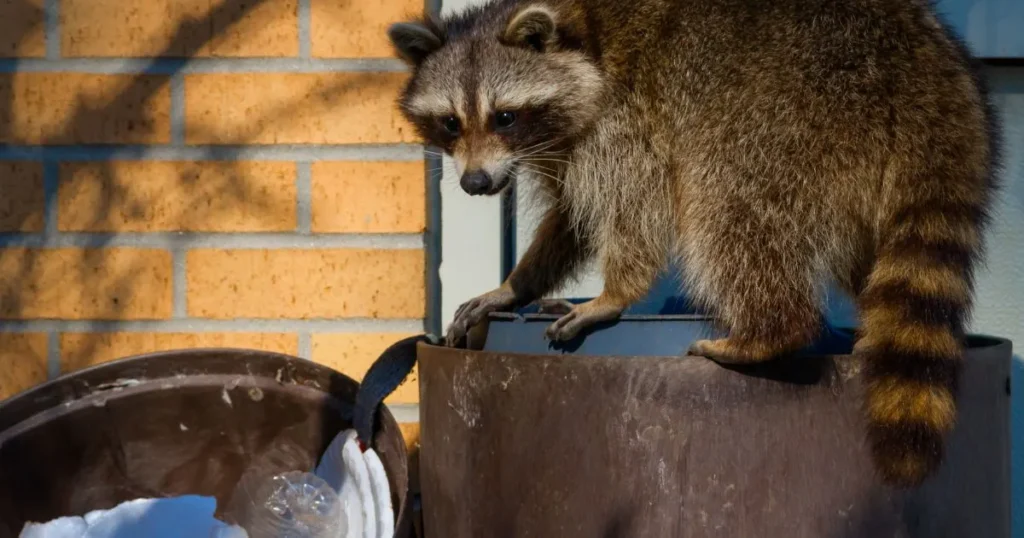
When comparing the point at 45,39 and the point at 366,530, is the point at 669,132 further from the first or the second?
the point at 45,39

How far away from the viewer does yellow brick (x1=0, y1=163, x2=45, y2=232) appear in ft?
6.94

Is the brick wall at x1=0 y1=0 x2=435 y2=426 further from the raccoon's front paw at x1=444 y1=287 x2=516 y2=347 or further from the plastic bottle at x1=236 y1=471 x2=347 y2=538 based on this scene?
the plastic bottle at x1=236 y1=471 x2=347 y2=538

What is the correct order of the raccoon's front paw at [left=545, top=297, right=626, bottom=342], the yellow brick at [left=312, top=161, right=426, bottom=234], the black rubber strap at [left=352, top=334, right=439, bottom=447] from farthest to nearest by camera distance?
1. the yellow brick at [left=312, top=161, right=426, bottom=234]
2. the black rubber strap at [left=352, top=334, right=439, bottom=447]
3. the raccoon's front paw at [left=545, top=297, right=626, bottom=342]

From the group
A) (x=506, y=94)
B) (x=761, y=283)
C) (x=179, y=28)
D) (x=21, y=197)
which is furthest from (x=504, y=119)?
(x=21, y=197)

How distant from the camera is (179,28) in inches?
83.0

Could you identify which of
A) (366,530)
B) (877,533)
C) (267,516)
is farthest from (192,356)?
(877,533)

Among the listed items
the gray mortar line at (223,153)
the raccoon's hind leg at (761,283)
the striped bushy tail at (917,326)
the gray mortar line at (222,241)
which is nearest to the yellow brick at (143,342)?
the gray mortar line at (222,241)

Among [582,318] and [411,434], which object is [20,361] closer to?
[411,434]

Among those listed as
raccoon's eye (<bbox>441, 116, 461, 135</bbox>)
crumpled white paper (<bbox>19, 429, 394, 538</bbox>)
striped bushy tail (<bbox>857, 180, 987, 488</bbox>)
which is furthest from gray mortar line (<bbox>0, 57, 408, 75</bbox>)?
striped bushy tail (<bbox>857, 180, 987, 488</bbox>)

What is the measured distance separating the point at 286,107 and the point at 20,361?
0.68 metres

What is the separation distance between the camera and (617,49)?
182 cm

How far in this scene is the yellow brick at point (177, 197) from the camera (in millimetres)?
2109

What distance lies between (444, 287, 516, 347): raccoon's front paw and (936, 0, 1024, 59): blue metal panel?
3.43 ft

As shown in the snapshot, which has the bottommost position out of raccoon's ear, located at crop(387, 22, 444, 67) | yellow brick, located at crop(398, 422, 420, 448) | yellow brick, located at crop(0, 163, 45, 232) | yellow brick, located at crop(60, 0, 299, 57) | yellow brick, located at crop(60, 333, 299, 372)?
yellow brick, located at crop(398, 422, 420, 448)
